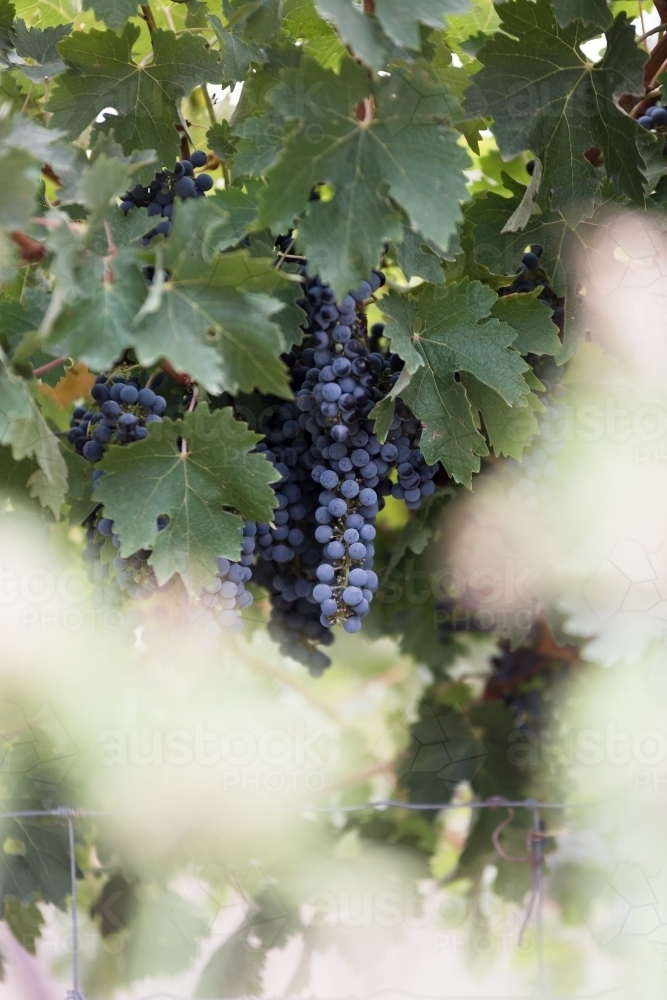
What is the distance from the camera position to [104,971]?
3.38ft

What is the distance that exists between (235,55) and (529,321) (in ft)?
1.20

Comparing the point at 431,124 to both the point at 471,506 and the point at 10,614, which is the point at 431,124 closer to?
the point at 471,506

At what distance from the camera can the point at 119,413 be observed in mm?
777

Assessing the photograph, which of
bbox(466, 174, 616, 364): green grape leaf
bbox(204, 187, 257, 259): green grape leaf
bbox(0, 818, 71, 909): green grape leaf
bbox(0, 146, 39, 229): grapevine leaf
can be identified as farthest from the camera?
bbox(0, 818, 71, 909): green grape leaf

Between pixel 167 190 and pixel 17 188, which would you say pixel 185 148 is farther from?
pixel 17 188

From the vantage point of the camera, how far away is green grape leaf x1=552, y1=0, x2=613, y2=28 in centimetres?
75

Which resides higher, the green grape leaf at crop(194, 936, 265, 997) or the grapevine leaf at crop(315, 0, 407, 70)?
the grapevine leaf at crop(315, 0, 407, 70)

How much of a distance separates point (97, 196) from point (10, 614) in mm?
544

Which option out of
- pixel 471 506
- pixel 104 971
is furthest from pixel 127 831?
pixel 471 506

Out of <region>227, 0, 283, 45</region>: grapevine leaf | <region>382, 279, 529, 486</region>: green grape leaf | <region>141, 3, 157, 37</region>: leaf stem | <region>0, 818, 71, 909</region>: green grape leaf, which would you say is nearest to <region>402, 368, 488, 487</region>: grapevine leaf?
<region>382, 279, 529, 486</region>: green grape leaf

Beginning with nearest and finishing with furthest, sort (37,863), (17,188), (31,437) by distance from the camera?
(17,188) → (31,437) → (37,863)

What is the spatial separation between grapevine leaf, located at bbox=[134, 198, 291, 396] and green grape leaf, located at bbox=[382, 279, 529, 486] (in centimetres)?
15

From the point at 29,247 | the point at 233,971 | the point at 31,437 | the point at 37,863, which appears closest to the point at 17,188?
the point at 29,247

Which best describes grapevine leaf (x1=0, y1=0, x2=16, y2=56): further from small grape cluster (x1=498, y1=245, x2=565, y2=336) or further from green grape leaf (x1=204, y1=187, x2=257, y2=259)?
small grape cluster (x1=498, y1=245, x2=565, y2=336)
